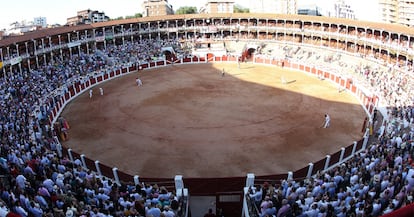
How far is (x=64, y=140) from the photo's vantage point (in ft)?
90.1

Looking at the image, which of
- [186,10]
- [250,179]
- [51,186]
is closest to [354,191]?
[250,179]

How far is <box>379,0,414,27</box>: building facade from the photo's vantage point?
95688 millimetres

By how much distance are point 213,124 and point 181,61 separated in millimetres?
26345

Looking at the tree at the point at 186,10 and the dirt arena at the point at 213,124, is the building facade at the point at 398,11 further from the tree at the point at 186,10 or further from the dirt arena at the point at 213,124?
the dirt arena at the point at 213,124

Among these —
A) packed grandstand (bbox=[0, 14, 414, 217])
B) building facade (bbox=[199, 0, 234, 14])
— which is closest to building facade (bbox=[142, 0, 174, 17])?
building facade (bbox=[199, 0, 234, 14])

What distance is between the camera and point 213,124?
2919cm

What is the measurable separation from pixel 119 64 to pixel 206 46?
1625cm

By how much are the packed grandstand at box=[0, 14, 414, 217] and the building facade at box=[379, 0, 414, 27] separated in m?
53.6

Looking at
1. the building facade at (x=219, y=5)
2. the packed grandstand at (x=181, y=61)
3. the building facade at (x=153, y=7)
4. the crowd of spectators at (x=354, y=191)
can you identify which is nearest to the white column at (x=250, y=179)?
the packed grandstand at (x=181, y=61)

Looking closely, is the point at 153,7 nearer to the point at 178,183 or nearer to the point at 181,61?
the point at 181,61

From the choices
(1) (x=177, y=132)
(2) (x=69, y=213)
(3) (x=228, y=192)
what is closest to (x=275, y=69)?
(1) (x=177, y=132)

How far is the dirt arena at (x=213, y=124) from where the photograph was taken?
2302 centimetres

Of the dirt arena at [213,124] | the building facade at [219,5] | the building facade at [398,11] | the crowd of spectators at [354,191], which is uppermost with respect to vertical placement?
the building facade at [219,5]

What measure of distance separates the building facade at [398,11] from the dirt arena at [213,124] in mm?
68445
